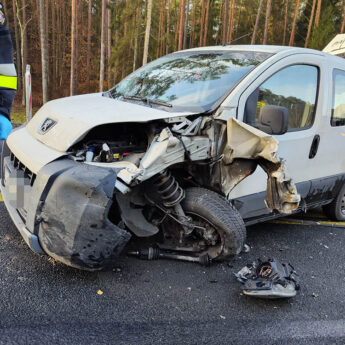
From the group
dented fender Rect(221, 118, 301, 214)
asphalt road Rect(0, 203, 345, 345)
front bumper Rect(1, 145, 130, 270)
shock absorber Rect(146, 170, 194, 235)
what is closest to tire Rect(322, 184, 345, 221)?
asphalt road Rect(0, 203, 345, 345)

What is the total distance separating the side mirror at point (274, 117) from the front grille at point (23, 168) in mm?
1854

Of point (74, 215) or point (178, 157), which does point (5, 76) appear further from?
point (178, 157)

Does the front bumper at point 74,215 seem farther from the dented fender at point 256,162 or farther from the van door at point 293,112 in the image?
the van door at point 293,112

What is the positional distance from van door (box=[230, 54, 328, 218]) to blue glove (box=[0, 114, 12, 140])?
2.12m

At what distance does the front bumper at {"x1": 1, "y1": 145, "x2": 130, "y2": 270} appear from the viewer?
2.22 meters

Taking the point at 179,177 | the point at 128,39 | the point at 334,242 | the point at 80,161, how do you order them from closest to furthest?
1. the point at 80,161
2. the point at 179,177
3. the point at 334,242
4. the point at 128,39

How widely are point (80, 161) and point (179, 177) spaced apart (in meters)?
0.90

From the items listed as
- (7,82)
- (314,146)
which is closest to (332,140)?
(314,146)

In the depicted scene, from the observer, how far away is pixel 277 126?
2.76 metres

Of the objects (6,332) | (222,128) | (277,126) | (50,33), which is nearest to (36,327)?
(6,332)

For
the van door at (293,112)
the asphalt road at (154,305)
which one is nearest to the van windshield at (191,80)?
the van door at (293,112)

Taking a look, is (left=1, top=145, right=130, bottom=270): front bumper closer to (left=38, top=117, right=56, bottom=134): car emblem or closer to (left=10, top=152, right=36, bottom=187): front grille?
(left=10, top=152, right=36, bottom=187): front grille

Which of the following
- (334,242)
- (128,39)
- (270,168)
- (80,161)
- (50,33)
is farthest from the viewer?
(50,33)

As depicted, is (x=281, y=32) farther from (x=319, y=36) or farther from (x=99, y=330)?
(x=99, y=330)
